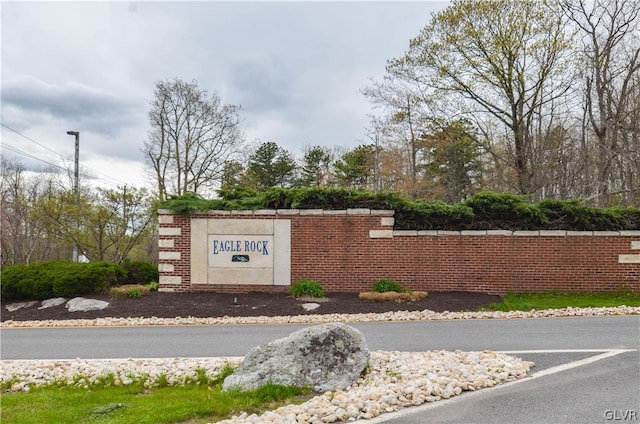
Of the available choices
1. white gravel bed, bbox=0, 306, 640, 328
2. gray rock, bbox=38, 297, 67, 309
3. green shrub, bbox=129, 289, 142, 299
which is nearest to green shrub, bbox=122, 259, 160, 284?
green shrub, bbox=129, 289, 142, 299

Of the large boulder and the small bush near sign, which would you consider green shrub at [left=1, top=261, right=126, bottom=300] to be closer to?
the small bush near sign

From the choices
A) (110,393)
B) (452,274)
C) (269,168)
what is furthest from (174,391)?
(269,168)

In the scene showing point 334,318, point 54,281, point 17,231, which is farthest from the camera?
point 17,231

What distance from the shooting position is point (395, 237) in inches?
571

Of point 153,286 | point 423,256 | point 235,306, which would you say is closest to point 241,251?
point 235,306

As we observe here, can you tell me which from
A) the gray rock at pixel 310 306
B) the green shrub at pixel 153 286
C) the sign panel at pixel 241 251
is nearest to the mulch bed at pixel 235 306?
the gray rock at pixel 310 306

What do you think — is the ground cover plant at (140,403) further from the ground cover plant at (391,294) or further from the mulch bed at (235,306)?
the ground cover plant at (391,294)

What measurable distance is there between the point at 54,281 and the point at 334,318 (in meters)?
8.14

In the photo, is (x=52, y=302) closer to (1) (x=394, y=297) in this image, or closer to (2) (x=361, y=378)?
(1) (x=394, y=297)

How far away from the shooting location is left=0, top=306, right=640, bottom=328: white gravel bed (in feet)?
35.9

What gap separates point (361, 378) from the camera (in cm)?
573

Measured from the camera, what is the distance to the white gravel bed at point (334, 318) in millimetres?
10930

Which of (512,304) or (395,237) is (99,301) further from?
(512,304)

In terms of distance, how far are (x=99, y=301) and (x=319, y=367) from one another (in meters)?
9.46
